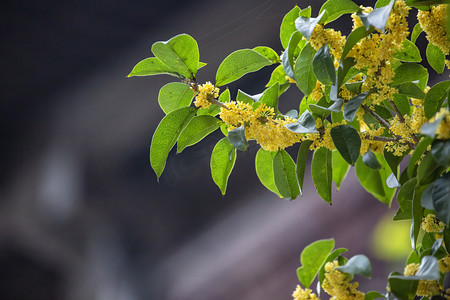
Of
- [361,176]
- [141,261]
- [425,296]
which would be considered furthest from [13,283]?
[425,296]

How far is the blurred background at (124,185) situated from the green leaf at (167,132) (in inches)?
35.7

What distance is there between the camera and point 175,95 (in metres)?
0.53

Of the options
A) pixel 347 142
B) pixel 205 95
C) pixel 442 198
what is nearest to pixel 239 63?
pixel 205 95

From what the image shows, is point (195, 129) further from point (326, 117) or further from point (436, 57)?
point (436, 57)

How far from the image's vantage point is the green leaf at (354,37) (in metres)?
0.39

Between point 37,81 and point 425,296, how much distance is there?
1.49 metres

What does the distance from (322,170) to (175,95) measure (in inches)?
8.6

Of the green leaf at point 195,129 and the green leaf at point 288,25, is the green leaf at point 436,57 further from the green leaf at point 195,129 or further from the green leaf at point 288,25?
the green leaf at point 195,129

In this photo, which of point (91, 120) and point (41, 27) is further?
point (91, 120)

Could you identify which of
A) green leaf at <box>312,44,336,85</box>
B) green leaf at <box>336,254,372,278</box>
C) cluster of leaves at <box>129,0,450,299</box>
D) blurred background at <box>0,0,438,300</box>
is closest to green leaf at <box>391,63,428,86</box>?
cluster of leaves at <box>129,0,450,299</box>

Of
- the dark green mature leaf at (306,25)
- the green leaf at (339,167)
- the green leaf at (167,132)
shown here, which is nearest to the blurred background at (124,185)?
the green leaf at (339,167)

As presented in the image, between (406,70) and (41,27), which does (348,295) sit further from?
(41,27)

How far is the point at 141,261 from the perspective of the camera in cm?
161

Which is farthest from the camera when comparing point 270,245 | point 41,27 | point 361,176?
point 270,245
